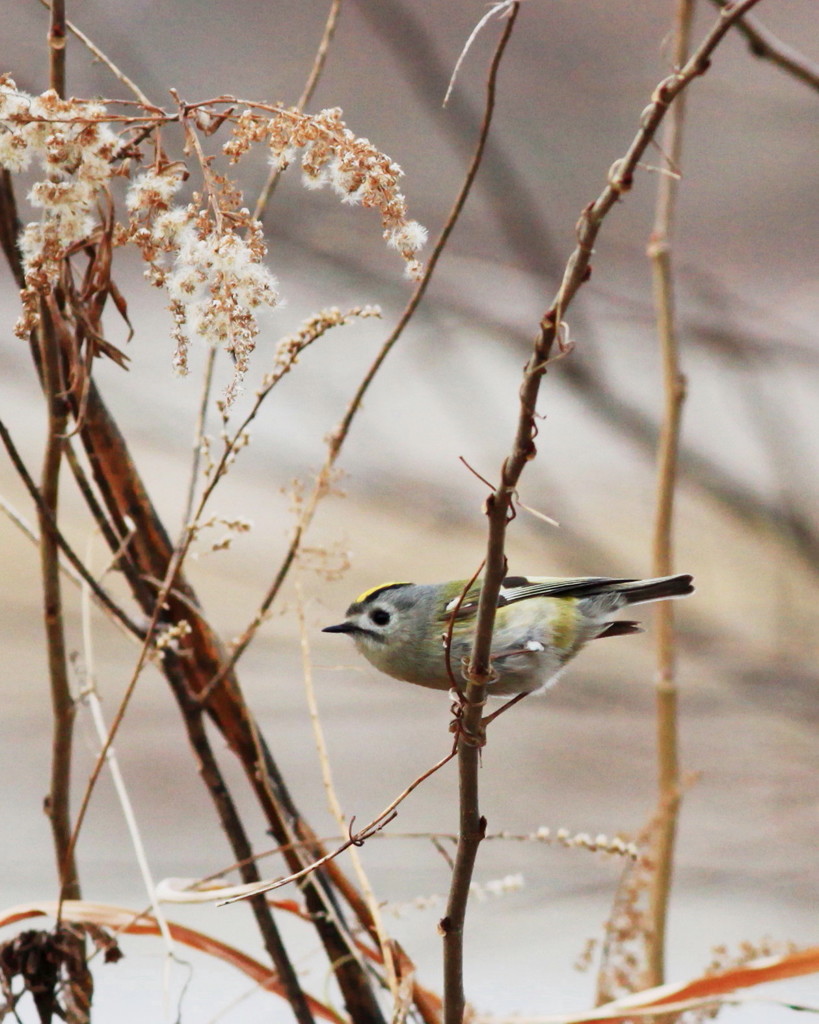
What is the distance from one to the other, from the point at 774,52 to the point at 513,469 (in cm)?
36

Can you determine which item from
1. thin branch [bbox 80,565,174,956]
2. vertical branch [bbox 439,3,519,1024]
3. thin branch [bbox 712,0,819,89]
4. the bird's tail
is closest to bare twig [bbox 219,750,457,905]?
vertical branch [bbox 439,3,519,1024]

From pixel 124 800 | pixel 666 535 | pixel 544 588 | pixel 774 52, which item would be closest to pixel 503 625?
pixel 544 588

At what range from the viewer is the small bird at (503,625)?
0.72 metres

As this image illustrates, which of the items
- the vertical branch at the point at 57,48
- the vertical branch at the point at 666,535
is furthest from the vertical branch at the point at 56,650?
the vertical branch at the point at 666,535

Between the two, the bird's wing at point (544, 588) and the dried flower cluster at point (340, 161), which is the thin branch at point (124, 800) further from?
the dried flower cluster at point (340, 161)

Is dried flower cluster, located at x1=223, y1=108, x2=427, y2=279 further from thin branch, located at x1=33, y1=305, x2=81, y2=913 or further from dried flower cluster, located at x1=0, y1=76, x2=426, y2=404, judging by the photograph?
thin branch, located at x1=33, y1=305, x2=81, y2=913

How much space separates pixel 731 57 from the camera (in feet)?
4.34

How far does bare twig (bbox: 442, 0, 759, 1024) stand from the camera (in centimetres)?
31

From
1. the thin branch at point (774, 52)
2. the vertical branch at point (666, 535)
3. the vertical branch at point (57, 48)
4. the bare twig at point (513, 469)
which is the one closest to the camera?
the bare twig at point (513, 469)

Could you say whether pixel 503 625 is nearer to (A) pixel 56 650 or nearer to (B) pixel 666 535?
(B) pixel 666 535

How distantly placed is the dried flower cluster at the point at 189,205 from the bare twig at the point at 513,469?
0.16ft

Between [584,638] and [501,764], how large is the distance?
1184mm

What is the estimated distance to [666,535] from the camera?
2.29 feet

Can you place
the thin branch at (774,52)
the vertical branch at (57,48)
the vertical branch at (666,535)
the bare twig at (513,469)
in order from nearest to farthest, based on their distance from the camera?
the bare twig at (513,469) → the vertical branch at (57,48) → the thin branch at (774,52) → the vertical branch at (666,535)
